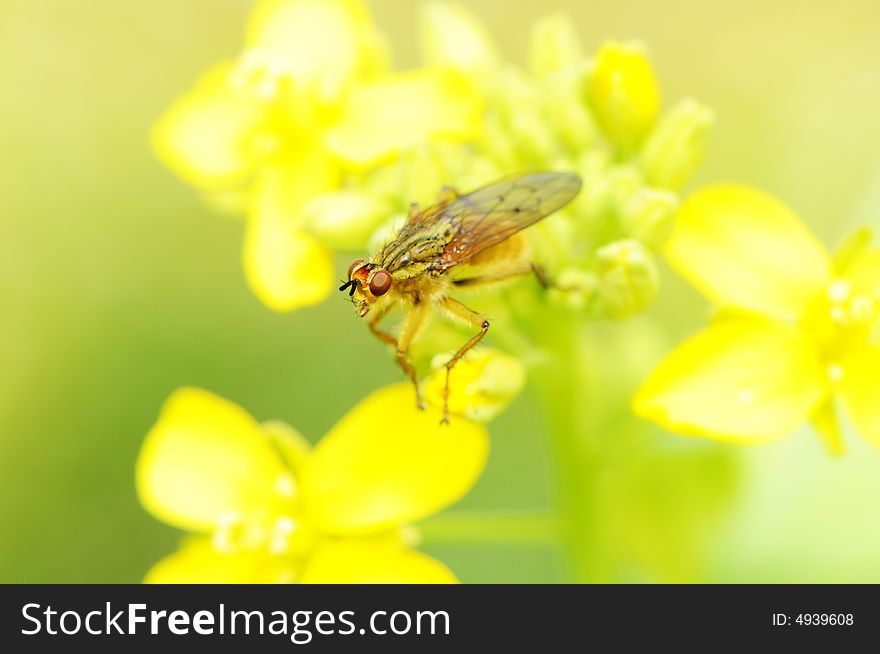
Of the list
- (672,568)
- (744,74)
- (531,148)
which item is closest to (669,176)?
(531,148)

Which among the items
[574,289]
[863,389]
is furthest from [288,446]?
[863,389]

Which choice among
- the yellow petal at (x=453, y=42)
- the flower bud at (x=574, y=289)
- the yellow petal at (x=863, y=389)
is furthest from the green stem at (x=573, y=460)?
the yellow petal at (x=453, y=42)

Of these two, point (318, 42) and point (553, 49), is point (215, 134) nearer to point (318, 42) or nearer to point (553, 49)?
point (318, 42)

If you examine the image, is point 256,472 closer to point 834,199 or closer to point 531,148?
point 531,148

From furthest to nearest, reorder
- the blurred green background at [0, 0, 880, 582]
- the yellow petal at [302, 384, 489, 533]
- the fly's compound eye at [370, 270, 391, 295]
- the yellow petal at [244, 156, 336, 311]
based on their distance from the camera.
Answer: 1. the blurred green background at [0, 0, 880, 582]
2. the yellow petal at [244, 156, 336, 311]
3. the yellow petal at [302, 384, 489, 533]
4. the fly's compound eye at [370, 270, 391, 295]

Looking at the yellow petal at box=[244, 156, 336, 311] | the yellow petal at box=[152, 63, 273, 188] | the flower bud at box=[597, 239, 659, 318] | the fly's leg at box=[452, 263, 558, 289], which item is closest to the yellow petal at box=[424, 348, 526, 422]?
the fly's leg at box=[452, 263, 558, 289]

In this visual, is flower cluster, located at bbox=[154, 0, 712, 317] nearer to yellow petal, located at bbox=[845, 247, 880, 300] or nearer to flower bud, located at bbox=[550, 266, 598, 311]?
flower bud, located at bbox=[550, 266, 598, 311]
